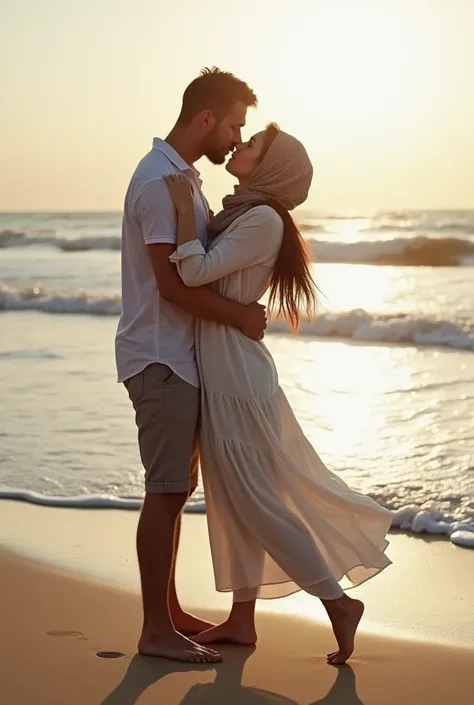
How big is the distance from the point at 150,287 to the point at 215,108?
0.58 metres

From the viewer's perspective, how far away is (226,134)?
12.4 feet

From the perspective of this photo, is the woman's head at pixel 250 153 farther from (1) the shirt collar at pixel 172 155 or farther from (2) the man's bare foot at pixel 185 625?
(2) the man's bare foot at pixel 185 625

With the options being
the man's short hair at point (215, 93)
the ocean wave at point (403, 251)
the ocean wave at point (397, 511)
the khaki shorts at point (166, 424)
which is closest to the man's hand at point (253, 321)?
the khaki shorts at point (166, 424)

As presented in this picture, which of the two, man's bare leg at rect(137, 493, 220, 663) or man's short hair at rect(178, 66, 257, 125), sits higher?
man's short hair at rect(178, 66, 257, 125)

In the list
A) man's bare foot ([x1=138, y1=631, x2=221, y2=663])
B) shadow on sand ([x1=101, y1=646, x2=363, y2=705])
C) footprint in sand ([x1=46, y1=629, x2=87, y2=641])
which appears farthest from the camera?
footprint in sand ([x1=46, y1=629, x2=87, y2=641])

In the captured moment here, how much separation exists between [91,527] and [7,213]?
3665 cm

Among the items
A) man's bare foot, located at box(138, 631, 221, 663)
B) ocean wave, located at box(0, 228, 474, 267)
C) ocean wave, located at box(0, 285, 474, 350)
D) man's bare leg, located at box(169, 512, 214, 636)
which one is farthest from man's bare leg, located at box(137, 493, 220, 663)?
ocean wave, located at box(0, 228, 474, 267)

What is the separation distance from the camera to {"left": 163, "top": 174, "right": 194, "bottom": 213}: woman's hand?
360cm

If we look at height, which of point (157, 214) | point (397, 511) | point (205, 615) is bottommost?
point (205, 615)

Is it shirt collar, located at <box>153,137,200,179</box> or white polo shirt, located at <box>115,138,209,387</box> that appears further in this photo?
shirt collar, located at <box>153,137,200,179</box>

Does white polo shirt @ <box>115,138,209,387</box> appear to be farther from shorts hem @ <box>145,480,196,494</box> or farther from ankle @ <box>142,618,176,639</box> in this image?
ankle @ <box>142,618,176,639</box>

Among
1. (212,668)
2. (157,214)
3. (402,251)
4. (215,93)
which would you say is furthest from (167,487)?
(402,251)

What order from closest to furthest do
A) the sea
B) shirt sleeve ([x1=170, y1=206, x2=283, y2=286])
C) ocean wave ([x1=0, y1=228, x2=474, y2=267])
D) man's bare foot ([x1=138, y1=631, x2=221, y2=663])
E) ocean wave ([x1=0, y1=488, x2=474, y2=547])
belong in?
shirt sleeve ([x1=170, y1=206, x2=283, y2=286]), man's bare foot ([x1=138, y1=631, x2=221, y2=663]), ocean wave ([x1=0, y1=488, x2=474, y2=547]), the sea, ocean wave ([x1=0, y1=228, x2=474, y2=267])

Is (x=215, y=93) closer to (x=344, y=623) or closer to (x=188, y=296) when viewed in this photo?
(x=188, y=296)
